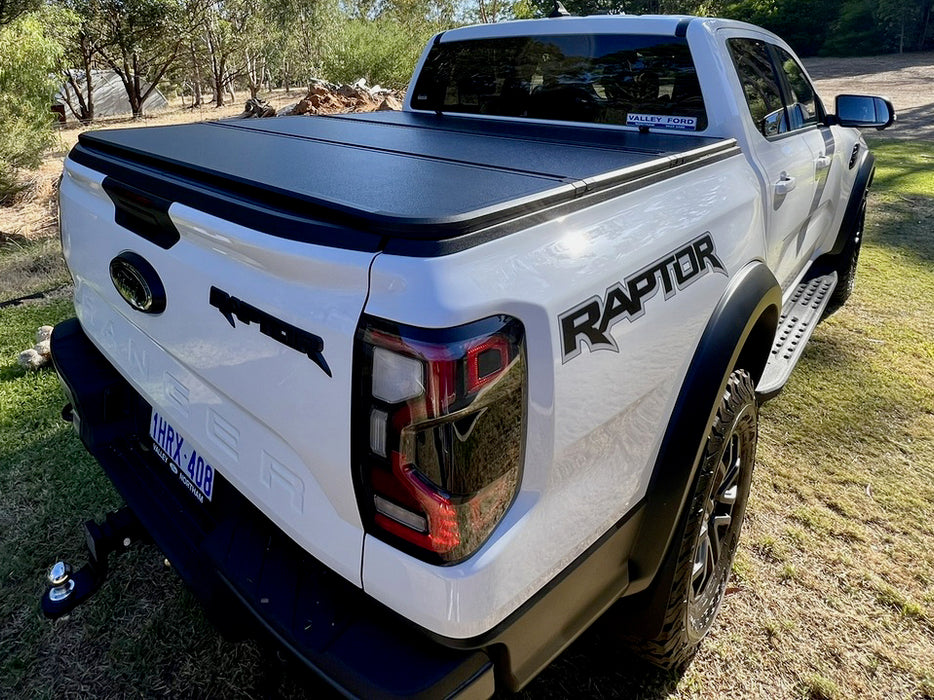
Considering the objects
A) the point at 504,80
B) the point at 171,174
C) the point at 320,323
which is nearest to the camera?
the point at 320,323

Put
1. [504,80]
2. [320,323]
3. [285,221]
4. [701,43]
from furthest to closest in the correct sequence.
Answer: [504,80] < [701,43] < [285,221] < [320,323]

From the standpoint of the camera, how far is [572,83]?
2.95 m

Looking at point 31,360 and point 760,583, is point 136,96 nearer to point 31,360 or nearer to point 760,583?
point 31,360

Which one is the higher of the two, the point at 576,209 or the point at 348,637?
the point at 576,209

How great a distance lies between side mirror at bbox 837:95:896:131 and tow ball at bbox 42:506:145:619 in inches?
150

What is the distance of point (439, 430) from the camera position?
112cm

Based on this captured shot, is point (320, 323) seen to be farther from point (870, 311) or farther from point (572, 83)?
point (870, 311)

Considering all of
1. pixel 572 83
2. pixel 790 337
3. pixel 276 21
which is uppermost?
pixel 276 21

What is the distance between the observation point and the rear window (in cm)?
268

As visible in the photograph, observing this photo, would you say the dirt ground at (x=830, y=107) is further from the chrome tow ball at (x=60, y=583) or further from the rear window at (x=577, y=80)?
the chrome tow ball at (x=60, y=583)

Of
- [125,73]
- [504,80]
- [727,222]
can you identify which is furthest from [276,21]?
[727,222]

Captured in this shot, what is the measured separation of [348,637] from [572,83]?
8.30ft

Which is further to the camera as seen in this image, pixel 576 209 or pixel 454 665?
pixel 576 209

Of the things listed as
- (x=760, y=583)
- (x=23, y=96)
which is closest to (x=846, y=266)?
(x=760, y=583)
